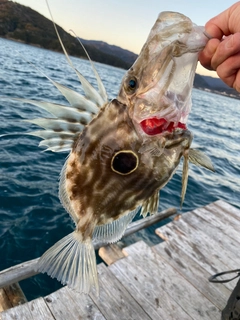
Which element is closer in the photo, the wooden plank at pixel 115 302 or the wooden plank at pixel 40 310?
the wooden plank at pixel 40 310

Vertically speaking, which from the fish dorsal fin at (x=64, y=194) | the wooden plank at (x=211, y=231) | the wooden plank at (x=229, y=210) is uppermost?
the fish dorsal fin at (x=64, y=194)

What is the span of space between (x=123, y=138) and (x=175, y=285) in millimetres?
4122

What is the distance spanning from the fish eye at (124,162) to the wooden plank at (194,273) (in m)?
Answer: 4.07

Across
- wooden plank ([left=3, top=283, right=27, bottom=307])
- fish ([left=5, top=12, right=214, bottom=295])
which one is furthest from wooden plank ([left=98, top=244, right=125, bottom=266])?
fish ([left=5, top=12, right=214, bottom=295])

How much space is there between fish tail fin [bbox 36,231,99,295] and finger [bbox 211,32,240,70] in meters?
1.76

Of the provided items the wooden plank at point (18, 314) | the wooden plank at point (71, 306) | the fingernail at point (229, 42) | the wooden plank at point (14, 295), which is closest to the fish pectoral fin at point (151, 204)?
the fingernail at point (229, 42)

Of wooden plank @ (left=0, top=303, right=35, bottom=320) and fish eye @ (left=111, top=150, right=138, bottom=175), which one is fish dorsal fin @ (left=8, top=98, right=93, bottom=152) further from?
wooden plank @ (left=0, top=303, right=35, bottom=320)

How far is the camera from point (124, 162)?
88.9 inches

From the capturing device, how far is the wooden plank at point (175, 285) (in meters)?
4.96

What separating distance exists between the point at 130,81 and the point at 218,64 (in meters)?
0.64

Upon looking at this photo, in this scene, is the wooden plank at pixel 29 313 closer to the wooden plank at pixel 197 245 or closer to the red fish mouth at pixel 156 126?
the wooden plank at pixel 197 245

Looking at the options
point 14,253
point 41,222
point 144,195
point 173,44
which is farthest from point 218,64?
point 41,222

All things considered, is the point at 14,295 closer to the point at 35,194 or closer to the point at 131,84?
the point at 35,194

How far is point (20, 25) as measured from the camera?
108812 mm
